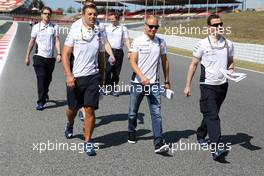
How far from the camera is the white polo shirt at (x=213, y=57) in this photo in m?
5.56

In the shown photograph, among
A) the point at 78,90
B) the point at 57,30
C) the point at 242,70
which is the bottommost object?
the point at 242,70

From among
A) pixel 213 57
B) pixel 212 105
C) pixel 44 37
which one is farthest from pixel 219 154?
pixel 44 37

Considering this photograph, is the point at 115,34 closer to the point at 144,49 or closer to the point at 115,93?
the point at 115,93

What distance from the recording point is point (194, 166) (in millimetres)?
5082

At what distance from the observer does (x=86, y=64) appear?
5453mm

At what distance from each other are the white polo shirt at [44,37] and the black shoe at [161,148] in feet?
11.2

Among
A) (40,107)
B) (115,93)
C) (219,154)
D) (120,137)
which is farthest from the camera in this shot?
(115,93)

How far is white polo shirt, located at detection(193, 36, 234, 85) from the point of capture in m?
5.56

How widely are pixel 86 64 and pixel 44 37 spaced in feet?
9.34

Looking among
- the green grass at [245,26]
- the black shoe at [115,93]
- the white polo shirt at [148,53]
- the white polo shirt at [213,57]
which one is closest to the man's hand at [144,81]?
the white polo shirt at [148,53]

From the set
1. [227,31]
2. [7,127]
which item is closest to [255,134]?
[7,127]

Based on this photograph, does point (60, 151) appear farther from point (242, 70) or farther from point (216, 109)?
point (242, 70)

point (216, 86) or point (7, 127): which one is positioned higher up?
point (216, 86)

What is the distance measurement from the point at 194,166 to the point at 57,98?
480cm
